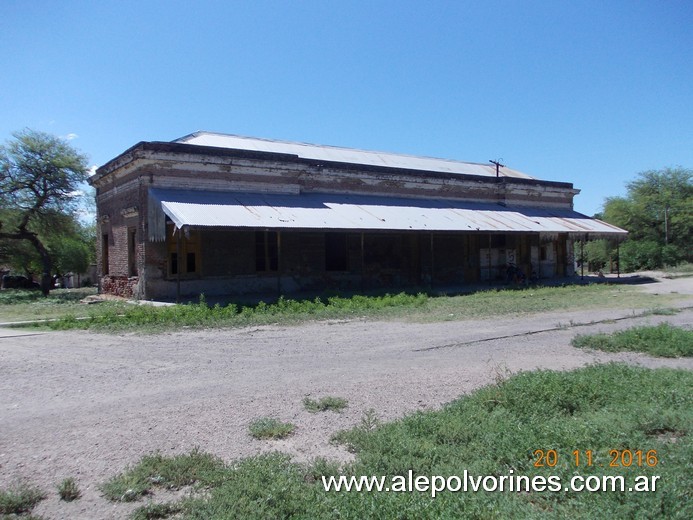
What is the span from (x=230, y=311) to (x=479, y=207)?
1568 centimetres

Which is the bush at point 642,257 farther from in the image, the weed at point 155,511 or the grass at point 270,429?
the weed at point 155,511

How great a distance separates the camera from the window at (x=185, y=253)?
54.8 feet

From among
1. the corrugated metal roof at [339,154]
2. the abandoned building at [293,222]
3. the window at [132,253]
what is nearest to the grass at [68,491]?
the abandoned building at [293,222]

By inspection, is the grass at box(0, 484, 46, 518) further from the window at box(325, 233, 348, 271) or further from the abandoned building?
the window at box(325, 233, 348, 271)

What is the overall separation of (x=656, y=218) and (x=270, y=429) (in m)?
42.9

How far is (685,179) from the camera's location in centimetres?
Result: 4244

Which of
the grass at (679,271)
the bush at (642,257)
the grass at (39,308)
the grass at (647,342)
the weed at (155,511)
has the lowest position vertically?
the weed at (155,511)

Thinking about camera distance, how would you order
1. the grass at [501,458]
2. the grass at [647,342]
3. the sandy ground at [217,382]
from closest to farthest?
the grass at [501,458] < the sandy ground at [217,382] < the grass at [647,342]

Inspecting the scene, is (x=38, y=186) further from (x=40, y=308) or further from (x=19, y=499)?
(x=19, y=499)

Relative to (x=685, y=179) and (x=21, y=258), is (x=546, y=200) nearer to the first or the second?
(x=685, y=179)

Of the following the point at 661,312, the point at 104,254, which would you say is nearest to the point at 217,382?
the point at 661,312

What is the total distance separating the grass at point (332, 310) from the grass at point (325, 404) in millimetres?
6469

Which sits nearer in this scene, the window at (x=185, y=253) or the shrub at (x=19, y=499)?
the shrub at (x=19, y=499)

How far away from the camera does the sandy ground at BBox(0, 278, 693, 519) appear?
4.13m
